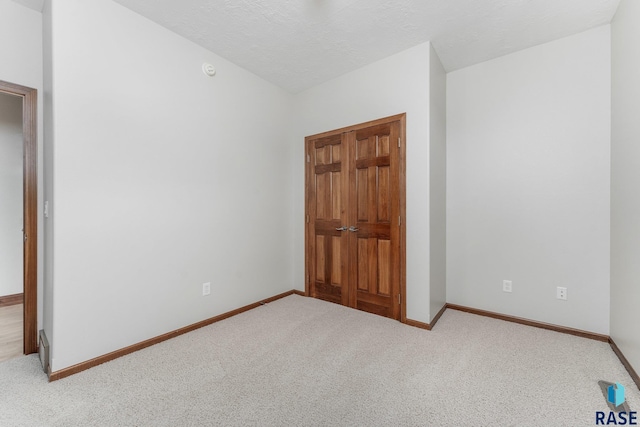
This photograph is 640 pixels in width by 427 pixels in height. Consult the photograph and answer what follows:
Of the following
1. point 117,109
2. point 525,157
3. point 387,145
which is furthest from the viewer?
point 387,145

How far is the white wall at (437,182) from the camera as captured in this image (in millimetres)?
2629

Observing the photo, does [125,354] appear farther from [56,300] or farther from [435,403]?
[435,403]

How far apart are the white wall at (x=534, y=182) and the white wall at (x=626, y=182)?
132 mm

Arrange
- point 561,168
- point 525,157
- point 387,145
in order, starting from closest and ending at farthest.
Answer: point 561,168 < point 525,157 < point 387,145

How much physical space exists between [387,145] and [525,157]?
1.32 m

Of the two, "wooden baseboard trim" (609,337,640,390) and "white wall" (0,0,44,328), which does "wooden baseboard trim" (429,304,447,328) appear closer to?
"wooden baseboard trim" (609,337,640,390)

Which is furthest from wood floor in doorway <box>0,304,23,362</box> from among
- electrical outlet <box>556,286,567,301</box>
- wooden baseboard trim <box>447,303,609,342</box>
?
electrical outlet <box>556,286,567,301</box>

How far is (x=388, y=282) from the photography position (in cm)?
285

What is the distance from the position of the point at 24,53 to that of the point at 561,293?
4867mm

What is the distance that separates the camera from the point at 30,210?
6.93ft

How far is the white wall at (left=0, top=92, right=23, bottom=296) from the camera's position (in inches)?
127

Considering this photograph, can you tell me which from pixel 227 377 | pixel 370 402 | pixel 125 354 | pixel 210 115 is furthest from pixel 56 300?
pixel 370 402

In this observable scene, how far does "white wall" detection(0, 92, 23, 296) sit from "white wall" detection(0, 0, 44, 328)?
1739mm

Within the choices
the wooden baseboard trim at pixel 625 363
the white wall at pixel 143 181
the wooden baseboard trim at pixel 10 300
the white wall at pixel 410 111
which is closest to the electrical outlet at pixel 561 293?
the wooden baseboard trim at pixel 625 363
